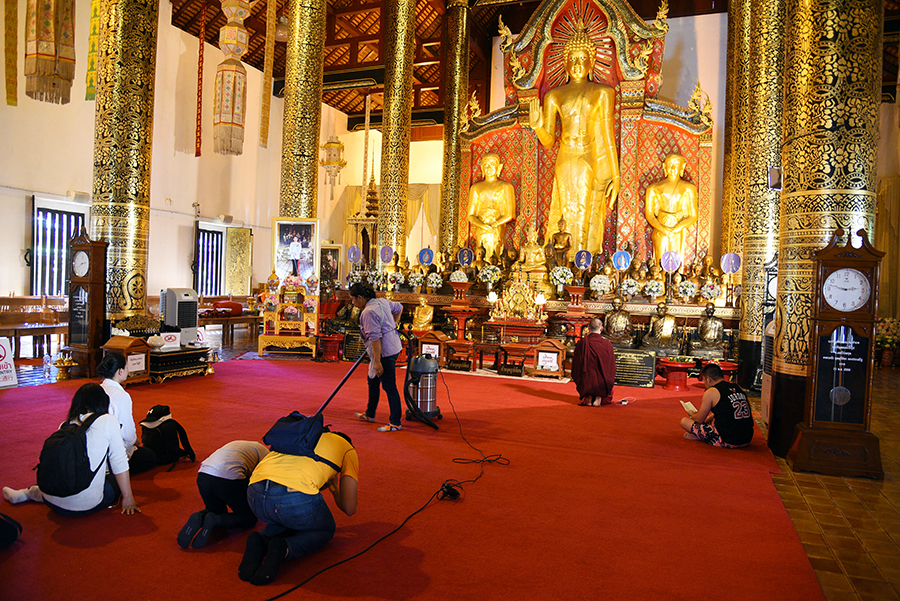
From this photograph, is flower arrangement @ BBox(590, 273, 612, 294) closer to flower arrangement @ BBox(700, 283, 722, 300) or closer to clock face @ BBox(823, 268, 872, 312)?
flower arrangement @ BBox(700, 283, 722, 300)

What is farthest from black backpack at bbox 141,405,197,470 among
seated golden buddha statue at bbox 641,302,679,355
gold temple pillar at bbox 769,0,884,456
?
seated golden buddha statue at bbox 641,302,679,355

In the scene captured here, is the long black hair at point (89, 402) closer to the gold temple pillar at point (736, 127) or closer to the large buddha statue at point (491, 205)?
the gold temple pillar at point (736, 127)

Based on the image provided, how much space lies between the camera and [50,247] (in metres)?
11.8

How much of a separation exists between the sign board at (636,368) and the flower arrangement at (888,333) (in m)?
6.10

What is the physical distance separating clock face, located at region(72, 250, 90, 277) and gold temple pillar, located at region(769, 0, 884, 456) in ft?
23.5

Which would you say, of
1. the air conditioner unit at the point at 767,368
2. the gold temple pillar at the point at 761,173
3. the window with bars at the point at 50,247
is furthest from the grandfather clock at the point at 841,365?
the window with bars at the point at 50,247

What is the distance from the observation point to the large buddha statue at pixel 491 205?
12938 mm

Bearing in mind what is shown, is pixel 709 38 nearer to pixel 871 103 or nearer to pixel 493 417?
pixel 871 103

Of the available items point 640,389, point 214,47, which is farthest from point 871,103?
point 214,47

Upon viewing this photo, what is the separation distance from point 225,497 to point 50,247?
37.1 ft

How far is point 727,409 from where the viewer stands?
4.83 meters

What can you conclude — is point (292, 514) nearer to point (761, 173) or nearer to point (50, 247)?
point (761, 173)

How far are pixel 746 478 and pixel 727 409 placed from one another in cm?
83

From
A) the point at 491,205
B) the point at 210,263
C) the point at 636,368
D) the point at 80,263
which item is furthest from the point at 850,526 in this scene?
the point at 210,263
